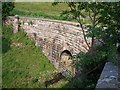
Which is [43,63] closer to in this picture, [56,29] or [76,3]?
[56,29]

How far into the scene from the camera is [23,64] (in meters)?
24.7

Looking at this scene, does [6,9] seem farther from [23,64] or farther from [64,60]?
[64,60]

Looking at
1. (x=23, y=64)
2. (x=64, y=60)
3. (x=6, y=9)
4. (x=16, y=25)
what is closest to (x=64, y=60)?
(x=64, y=60)

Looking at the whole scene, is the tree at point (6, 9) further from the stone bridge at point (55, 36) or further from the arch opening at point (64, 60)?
the arch opening at point (64, 60)

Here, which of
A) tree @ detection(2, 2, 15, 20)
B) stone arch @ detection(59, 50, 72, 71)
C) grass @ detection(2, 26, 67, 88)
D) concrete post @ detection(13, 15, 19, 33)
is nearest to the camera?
grass @ detection(2, 26, 67, 88)

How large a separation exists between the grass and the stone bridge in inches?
23.5

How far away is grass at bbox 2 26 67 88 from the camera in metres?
22.2

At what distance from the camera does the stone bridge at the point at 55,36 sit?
21828 mm

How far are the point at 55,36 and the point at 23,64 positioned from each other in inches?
132

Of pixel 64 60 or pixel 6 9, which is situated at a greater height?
Answer: pixel 6 9

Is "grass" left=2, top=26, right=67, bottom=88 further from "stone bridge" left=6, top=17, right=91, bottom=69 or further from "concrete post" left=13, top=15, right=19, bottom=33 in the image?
"stone bridge" left=6, top=17, right=91, bottom=69

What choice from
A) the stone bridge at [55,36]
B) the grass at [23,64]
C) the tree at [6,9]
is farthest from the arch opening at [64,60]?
the tree at [6,9]

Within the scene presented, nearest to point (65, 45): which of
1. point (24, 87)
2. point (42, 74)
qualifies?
point (42, 74)

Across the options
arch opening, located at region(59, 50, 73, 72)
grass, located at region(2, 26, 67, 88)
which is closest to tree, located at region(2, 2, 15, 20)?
grass, located at region(2, 26, 67, 88)
